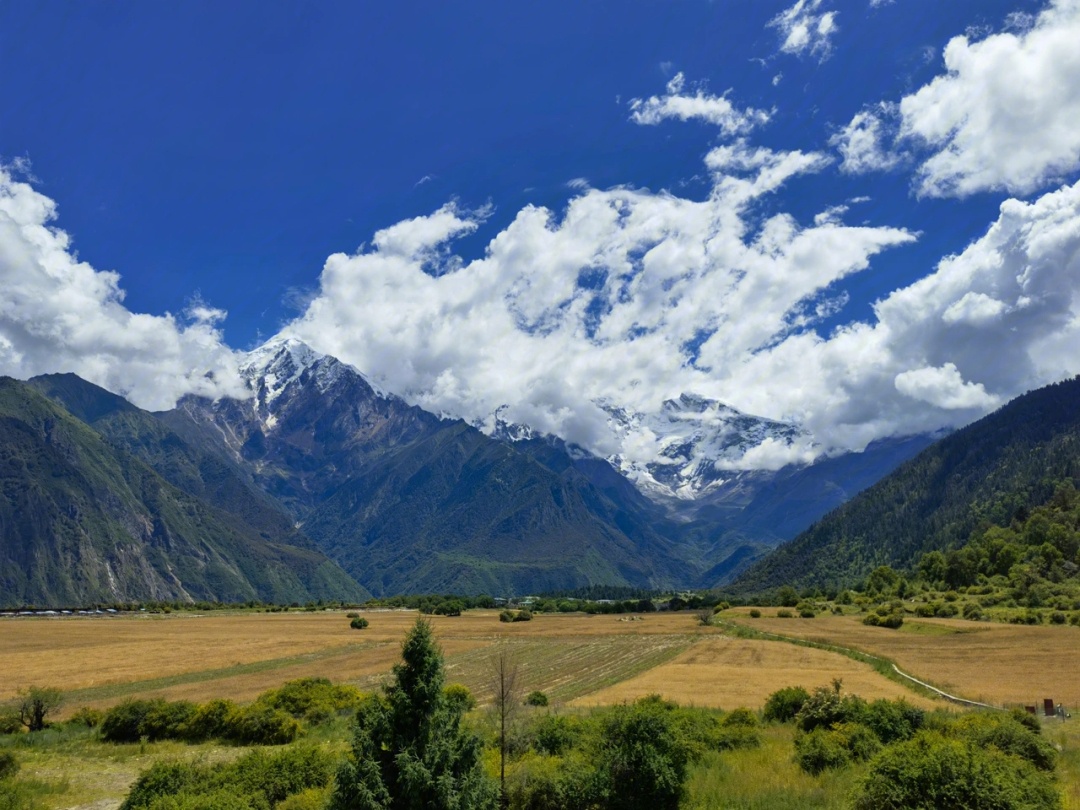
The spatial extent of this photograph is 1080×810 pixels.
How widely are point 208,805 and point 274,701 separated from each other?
80.2 feet

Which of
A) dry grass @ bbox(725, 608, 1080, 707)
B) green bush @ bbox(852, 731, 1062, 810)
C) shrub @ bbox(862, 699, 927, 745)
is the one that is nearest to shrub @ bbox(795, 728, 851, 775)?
shrub @ bbox(862, 699, 927, 745)

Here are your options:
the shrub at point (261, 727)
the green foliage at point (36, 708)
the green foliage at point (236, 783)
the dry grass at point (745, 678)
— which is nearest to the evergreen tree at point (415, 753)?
the green foliage at point (236, 783)

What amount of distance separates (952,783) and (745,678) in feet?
147

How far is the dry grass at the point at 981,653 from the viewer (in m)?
44.6

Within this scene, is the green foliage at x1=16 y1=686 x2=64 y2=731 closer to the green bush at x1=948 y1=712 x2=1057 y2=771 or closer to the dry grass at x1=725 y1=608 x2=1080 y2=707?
the green bush at x1=948 y1=712 x2=1057 y2=771

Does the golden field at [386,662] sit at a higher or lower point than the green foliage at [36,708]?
lower

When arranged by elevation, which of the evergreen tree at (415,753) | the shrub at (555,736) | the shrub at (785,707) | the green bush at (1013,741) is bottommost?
the shrub at (785,707)

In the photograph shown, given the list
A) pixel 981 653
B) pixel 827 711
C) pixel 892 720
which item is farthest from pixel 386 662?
pixel 981 653

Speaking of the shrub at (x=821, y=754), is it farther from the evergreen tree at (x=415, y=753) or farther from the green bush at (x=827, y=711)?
the evergreen tree at (x=415, y=753)

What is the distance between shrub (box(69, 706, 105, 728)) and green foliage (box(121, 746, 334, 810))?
76.0ft

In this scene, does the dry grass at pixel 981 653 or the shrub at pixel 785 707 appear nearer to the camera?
the shrub at pixel 785 707

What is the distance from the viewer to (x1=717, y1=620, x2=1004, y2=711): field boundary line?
142 feet

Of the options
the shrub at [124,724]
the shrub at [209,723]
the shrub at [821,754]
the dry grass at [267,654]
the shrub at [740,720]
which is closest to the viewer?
the shrub at [821,754]

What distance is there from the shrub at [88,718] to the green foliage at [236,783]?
76.0 feet
